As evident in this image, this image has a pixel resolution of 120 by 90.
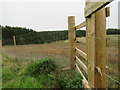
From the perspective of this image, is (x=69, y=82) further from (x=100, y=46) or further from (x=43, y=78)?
(x=100, y=46)

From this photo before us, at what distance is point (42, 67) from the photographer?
3459 millimetres

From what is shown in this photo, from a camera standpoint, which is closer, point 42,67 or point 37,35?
point 42,67

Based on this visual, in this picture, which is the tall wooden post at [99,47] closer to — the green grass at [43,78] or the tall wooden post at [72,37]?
the green grass at [43,78]

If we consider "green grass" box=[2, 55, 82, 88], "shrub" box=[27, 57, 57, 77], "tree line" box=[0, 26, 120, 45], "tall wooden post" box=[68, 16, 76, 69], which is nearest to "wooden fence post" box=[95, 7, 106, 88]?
"tree line" box=[0, 26, 120, 45]

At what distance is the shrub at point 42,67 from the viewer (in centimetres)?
339

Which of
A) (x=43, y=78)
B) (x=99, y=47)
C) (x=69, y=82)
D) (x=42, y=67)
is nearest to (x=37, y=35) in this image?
(x=42, y=67)

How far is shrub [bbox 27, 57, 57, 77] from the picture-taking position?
3393 millimetres

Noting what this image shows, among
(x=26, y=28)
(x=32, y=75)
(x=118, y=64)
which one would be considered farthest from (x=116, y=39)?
(x=26, y=28)

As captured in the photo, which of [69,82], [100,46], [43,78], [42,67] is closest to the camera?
[100,46]

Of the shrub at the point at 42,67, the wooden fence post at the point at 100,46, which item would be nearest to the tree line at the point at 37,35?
the wooden fence post at the point at 100,46

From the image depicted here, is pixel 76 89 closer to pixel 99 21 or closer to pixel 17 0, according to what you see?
pixel 99 21

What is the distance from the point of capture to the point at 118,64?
42.1 inches

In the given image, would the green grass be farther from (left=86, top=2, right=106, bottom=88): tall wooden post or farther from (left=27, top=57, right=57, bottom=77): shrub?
(left=86, top=2, right=106, bottom=88): tall wooden post

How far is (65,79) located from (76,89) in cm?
46
